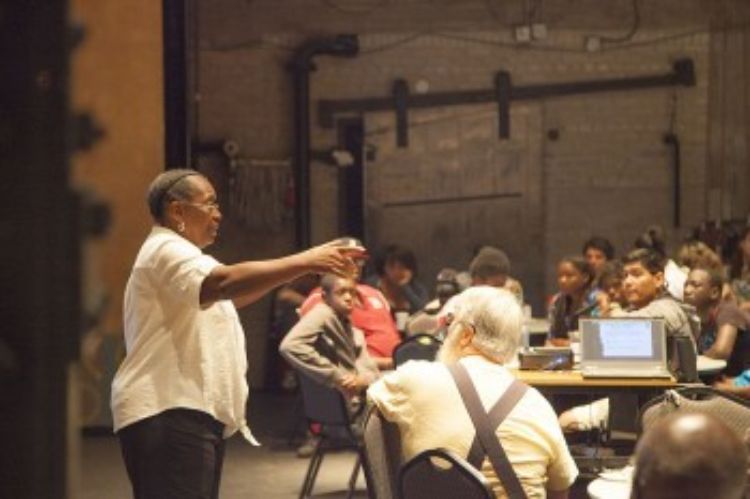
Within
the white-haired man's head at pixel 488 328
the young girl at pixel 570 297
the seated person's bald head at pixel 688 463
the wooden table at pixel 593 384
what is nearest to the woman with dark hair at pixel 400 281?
the young girl at pixel 570 297

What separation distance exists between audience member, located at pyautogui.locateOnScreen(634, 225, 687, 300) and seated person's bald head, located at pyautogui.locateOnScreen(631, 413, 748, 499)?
5712 mm

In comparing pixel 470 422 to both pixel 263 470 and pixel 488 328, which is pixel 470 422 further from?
pixel 263 470

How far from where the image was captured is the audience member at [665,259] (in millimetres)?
8344

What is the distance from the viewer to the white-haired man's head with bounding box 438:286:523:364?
3.65m

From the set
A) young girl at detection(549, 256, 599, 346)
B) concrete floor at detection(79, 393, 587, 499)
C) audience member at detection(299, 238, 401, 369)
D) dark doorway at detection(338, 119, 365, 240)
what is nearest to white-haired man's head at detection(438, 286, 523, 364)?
concrete floor at detection(79, 393, 587, 499)

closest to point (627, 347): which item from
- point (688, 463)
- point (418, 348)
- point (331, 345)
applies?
point (418, 348)

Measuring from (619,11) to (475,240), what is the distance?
2355mm

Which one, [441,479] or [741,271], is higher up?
[441,479]

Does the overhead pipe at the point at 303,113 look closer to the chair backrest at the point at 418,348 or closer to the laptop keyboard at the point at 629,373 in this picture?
the chair backrest at the point at 418,348

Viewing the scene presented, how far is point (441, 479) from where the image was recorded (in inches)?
135

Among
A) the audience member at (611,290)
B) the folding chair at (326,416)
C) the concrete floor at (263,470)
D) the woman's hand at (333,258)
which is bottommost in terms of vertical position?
the concrete floor at (263,470)

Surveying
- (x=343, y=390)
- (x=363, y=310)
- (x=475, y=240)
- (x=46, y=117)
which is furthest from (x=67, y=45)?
(x=475, y=240)

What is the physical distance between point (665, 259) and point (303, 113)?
3.79m

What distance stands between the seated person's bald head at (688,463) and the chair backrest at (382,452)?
5.20 feet
